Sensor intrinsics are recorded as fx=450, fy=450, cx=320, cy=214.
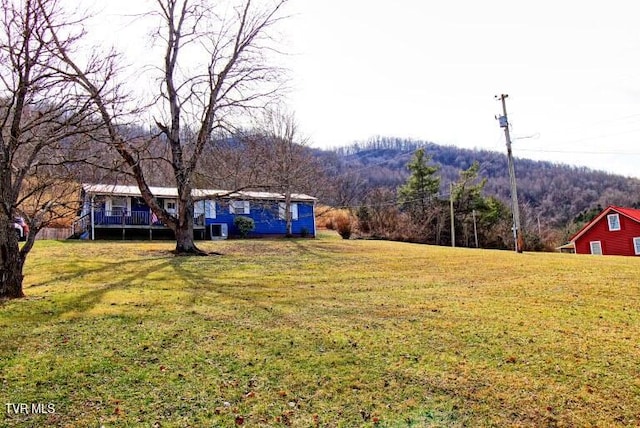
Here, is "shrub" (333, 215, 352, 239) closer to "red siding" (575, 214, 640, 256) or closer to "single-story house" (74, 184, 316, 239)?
"single-story house" (74, 184, 316, 239)

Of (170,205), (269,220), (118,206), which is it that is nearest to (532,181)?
(269,220)

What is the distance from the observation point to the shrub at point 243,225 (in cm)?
3134

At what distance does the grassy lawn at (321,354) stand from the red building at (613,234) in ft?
84.6

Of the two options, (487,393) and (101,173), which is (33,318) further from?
(101,173)

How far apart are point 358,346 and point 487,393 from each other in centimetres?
188

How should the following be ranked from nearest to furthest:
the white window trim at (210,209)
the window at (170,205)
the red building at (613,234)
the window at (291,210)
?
the window at (170,205)
the white window trim at (210,209)
the red building at (613,234)
the window at (291,210)

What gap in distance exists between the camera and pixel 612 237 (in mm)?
34156

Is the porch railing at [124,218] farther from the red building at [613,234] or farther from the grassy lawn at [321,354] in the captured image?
the red building at [613,234]

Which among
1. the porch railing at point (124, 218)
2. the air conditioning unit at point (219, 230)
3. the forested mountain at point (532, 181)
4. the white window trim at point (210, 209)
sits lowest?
the air conditioning unit at point (219, 230)

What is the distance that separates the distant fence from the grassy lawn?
57.3ft

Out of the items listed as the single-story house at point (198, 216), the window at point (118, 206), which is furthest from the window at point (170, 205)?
the window at point (118, 206)

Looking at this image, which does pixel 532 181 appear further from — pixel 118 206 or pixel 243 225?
pixel 118 206

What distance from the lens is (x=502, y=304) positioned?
8820 millimetres

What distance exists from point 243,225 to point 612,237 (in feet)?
90.8
